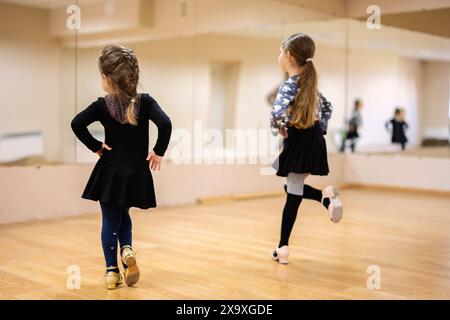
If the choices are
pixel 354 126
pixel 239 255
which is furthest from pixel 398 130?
pixel 239 255

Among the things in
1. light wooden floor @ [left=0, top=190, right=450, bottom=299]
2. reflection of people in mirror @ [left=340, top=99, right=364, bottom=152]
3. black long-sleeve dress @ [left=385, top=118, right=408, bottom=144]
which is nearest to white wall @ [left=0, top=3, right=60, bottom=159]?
light wooden floor @ [left=0, top=190, right=450, bottom=299]

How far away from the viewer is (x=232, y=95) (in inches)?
280

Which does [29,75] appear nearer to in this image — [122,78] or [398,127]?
[122,78]

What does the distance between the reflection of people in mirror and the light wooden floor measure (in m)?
2.40

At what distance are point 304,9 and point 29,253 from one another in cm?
444

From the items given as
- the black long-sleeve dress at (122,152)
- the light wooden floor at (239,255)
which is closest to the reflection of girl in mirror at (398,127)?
the light wooden floor at (239,255)

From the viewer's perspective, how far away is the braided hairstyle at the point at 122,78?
2490mm

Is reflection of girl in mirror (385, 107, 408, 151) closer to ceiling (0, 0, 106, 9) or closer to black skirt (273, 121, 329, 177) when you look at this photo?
ceiling (0, 0, 106, 9)

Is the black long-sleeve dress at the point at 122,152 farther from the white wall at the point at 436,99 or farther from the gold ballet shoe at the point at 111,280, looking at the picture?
the white wall at the point at 436,99

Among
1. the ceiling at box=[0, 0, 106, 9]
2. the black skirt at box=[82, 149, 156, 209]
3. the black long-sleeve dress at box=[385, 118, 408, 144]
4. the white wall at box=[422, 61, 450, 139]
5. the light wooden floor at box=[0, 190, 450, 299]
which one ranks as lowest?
the light wooden floor at box=[0, 190, 450, 299]

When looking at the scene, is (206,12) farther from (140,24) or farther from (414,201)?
(414,201)

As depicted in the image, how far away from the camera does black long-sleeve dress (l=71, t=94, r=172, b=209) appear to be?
248 cm

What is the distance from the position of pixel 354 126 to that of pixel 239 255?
15.9ft
